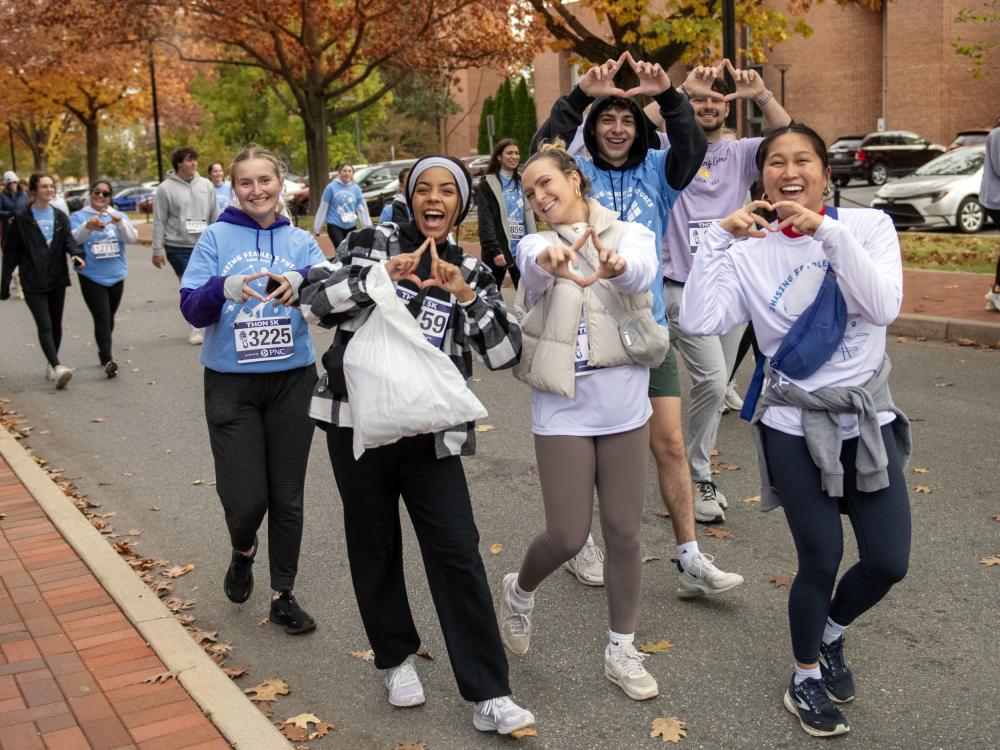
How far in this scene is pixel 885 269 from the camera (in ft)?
12.0

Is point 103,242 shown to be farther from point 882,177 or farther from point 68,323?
point 882,177

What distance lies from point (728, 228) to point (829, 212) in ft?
1.36

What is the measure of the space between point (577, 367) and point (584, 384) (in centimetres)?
6

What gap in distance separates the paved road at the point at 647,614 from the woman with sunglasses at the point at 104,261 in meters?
2.39

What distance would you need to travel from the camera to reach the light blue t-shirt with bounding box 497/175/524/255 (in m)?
10.1

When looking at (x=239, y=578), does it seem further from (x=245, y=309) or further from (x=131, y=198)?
(x=131, y=198)

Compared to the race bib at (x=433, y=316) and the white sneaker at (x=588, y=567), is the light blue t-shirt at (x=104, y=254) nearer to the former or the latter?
the white sneaker at (x=588, y=567)

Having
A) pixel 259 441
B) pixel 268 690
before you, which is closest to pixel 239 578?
pixel 259 441

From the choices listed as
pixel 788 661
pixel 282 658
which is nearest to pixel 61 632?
pixel 282 658

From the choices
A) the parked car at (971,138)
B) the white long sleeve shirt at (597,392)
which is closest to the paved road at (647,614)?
the white long sleeve shirt at (597,392)

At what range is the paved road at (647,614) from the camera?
398cm

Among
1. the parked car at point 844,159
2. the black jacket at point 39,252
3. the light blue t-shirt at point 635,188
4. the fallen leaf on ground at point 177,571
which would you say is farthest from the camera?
the parked car at point 844,159

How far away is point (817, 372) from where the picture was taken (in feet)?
12.1

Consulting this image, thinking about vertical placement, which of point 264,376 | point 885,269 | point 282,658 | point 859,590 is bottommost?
point 282,658
